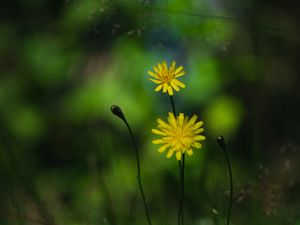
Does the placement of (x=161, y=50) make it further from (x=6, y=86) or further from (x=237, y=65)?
(x=6, y=86)

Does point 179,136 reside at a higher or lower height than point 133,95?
lower

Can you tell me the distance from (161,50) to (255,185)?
0.60 m

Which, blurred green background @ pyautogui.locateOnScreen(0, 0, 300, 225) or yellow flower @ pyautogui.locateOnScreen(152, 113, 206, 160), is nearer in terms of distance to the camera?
yellow flower @ pyautogui.locateOnScreen(152, 113, 206, 160)

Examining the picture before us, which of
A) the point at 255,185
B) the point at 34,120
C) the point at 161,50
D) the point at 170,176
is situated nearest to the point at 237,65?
the point at 161,50

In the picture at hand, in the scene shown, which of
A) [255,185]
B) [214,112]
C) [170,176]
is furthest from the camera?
[214,112]

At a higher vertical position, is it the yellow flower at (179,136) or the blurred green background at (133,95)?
the blurred green background at (133,95)

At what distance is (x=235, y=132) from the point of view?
1.72m

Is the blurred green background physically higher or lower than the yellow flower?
higher

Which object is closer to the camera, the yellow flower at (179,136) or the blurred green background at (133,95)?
the yellow flower at (179,136)

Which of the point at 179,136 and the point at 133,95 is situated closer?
the point at 179,136

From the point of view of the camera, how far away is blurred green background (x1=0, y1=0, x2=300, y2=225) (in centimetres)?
139

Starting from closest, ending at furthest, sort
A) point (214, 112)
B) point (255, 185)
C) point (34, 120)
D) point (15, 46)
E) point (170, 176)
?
1. point (255, 185)
2. point (170, 176)
3. point (214, 112)
4. point (34, 120)
5. point (15, 46)

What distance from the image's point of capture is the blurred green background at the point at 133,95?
1388 mm

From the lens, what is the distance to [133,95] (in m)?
1.65
